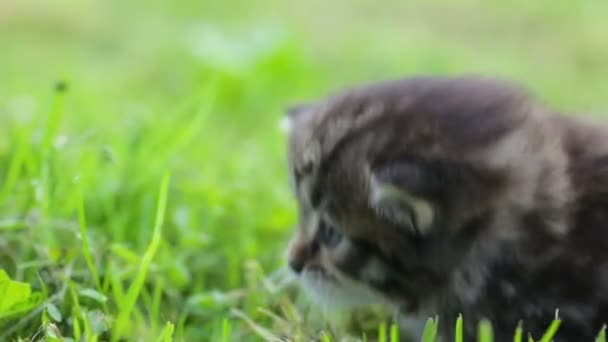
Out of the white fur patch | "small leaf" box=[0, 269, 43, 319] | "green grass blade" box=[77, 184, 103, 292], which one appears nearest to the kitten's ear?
the white fur patch

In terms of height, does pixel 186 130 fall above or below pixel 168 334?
above

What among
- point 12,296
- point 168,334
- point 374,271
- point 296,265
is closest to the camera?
point 168,334

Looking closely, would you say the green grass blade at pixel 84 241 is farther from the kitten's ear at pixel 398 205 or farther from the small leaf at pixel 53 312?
the kitten's ear at pixel 398 205

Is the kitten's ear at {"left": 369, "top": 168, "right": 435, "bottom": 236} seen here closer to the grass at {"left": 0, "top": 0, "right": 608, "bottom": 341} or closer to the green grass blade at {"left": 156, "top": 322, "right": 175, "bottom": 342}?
the grass at {"left": 0, "top": 0, "right": 608, "bottom": 341}

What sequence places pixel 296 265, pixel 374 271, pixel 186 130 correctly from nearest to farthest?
pixel 374 271 < pixel 296 265 < pixel 186 130

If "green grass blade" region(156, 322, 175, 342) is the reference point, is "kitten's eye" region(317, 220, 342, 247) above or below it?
above

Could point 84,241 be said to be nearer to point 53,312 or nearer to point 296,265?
point 53,312

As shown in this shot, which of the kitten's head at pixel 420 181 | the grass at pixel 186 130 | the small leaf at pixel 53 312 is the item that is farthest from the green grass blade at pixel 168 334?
the kitten's head at pixel 420 181

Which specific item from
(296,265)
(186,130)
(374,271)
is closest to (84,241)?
(296,265)
